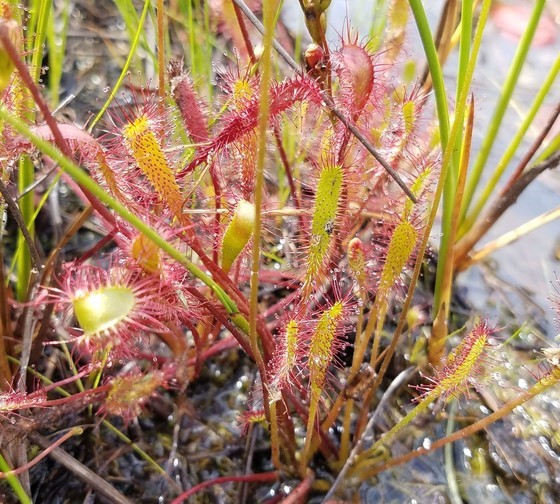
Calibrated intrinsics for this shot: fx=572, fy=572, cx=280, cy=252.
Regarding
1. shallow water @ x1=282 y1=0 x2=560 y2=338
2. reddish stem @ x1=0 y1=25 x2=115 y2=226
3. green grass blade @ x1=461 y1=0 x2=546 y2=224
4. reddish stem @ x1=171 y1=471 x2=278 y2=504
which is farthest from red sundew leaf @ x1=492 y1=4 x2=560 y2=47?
reddish stem @ x1=0 y1=25 x2=115 y2=226

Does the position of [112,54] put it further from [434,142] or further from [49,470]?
[49,470]

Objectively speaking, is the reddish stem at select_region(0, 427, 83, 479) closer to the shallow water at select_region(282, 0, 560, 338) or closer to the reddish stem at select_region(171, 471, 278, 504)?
the reddish stem at select_region(171, 471, 278, 504)

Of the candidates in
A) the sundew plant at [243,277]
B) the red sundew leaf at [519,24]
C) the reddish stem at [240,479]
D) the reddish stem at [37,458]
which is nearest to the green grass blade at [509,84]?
the sundew plant at [243,277]

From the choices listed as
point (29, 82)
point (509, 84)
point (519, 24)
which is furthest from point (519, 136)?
point (519, 24)

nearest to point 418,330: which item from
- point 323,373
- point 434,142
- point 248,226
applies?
point 434,142

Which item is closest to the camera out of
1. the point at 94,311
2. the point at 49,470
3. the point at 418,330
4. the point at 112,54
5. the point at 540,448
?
the point at 94,311

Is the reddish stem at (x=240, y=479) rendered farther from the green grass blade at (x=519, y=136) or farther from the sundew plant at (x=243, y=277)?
the green grass blade at (x=519, y=136)

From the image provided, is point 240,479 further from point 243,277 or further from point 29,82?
point 29,82

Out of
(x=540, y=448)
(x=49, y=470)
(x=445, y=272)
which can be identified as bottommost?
(x=49, y=470)
